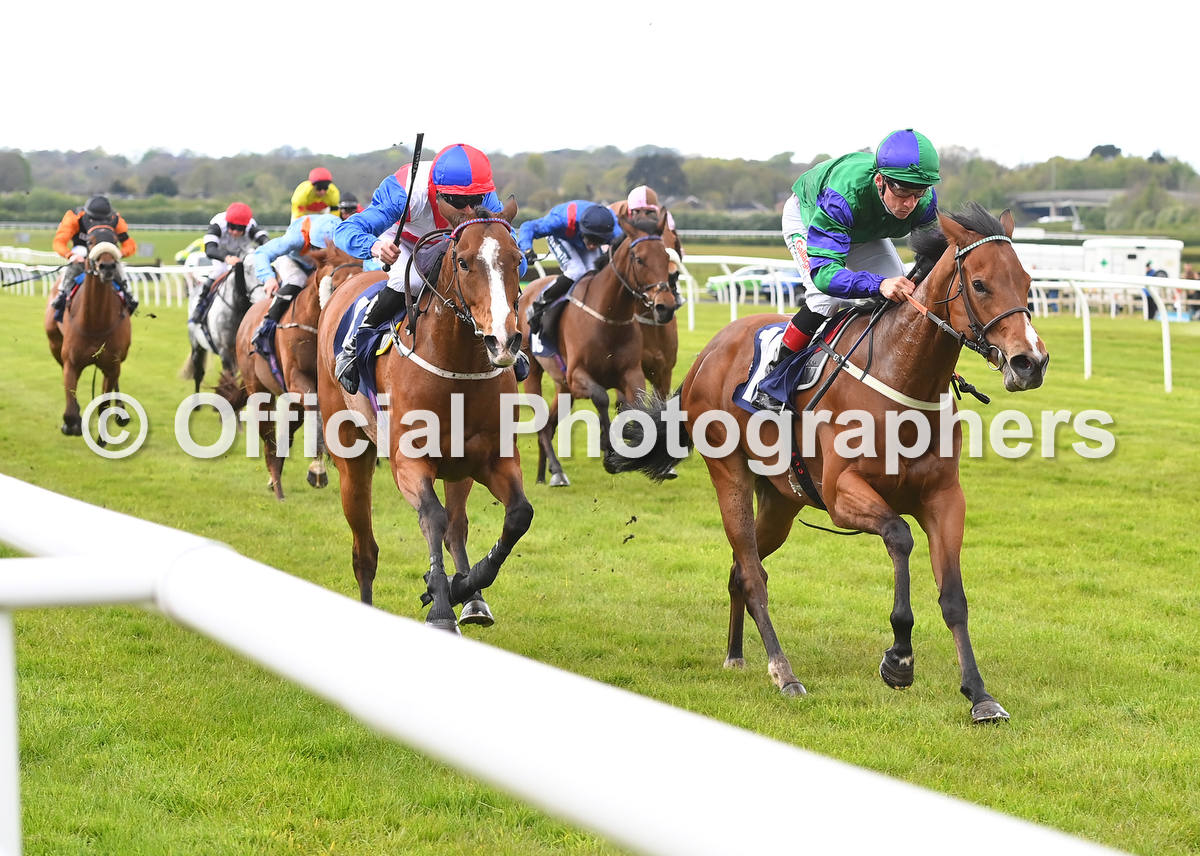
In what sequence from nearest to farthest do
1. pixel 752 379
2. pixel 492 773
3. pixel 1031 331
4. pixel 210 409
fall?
pixel 492 773, pixel 1031 331, pixel 752 379, pixel 210 409

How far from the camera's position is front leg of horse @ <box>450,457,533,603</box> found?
5.07 meters

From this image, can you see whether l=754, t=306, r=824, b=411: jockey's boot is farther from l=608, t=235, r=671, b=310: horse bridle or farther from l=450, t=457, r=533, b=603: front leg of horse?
l=608, t=235, r=671, b=310: horse bridle

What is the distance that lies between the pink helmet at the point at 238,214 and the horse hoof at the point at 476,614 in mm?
7952

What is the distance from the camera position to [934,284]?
15.1 feet

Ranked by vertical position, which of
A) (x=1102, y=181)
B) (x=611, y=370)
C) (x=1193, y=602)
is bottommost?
(x=1193, y=602)

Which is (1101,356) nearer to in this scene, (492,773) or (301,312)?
(301,312)

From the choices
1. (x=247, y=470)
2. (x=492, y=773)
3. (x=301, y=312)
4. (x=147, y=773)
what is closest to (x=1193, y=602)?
(x=147, y=773)

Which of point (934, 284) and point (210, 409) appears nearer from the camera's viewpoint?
point (934, 284)

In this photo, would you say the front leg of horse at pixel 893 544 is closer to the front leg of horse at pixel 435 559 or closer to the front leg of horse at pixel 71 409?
the front leg of horse at pixel 435 559

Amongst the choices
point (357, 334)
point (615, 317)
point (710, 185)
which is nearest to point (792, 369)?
point (357, 334)

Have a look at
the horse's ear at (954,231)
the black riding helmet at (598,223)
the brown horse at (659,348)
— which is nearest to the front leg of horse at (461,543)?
the horse's ear at (954,231)

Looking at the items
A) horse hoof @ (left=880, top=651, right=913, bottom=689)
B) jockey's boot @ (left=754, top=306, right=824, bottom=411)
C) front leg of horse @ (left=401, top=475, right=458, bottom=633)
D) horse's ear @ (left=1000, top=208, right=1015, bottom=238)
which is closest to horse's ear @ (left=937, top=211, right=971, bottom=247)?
horse's ear @ (left=1000, top=208, right=1015, bottom=238)

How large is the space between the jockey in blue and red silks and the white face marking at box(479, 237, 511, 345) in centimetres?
14

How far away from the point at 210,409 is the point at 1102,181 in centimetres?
6581
